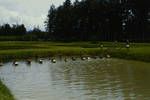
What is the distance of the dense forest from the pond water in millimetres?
54412

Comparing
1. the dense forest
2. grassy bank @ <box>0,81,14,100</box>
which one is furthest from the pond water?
the dense forest

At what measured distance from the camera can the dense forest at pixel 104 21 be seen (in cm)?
9212

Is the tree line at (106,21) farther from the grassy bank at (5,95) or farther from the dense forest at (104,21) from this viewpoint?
the grassy bank at (5,95)

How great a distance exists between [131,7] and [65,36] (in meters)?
18.7

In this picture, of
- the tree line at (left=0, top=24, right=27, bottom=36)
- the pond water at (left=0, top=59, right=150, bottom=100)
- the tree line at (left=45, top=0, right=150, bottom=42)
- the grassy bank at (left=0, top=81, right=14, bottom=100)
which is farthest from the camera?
the tree line at (left=0, top=24, right=27, bottom=36)

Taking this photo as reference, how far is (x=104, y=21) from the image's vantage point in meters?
92.6

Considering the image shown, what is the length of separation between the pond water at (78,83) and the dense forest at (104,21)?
54412 mm

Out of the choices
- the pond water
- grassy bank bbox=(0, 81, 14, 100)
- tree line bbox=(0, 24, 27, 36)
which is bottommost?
the pond water

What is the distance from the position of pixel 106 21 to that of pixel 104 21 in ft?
2.08

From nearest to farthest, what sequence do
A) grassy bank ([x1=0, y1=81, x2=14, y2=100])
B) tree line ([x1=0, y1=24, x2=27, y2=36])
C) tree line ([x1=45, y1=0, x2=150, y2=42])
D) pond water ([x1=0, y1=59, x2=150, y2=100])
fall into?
grassy bank ([x1=0, y1=81, x2=14, y2=100]), pond water ([x1=0, y1=59, x2=150, y2=100]), tree line ([x1=45, y1=0, x2=150, y2=42]), tree line ([x1=0, y1=24, x2=27, y2=36])

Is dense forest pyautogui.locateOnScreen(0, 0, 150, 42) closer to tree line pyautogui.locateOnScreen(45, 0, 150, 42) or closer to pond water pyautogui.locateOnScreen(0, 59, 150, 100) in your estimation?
tree line pyautogui.locateOnScreen(45, 0, 150, 42)

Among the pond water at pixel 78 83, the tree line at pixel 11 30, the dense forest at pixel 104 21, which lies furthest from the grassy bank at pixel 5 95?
the tree line at pixel 11 30

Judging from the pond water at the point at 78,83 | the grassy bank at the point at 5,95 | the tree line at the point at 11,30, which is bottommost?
the pond water at the point at 78,83

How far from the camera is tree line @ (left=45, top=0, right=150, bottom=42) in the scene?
9212cm
